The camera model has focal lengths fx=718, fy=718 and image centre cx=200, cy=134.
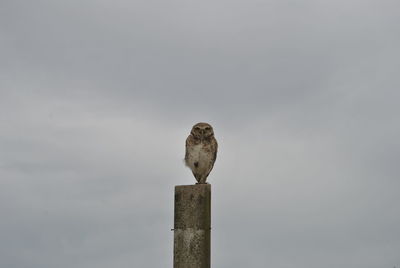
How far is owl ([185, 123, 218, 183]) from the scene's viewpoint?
56.1 feet

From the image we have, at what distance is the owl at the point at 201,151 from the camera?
17094 millimetres

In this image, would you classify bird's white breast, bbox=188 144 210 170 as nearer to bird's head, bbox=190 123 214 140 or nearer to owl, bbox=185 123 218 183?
owl, bbox=185 123 218 183

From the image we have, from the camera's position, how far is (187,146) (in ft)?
57.0

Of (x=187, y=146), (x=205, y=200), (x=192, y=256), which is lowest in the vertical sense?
(x=192, y=256)

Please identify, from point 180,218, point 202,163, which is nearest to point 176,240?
point 180,218

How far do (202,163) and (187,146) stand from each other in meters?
0.60

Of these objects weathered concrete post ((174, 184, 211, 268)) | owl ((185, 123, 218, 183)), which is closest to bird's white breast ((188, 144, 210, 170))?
owl ((185, 123, 218, 183))

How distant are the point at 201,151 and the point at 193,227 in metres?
1.89

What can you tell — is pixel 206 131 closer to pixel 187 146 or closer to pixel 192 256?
pixel 187 146

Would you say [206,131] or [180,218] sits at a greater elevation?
[206,131]

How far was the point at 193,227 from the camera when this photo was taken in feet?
54.0

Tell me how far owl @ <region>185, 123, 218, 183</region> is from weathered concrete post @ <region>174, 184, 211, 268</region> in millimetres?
491

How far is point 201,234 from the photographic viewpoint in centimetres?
1638

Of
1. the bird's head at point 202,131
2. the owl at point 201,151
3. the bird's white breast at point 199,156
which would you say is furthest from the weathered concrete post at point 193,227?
the bird's head at point 202,131
